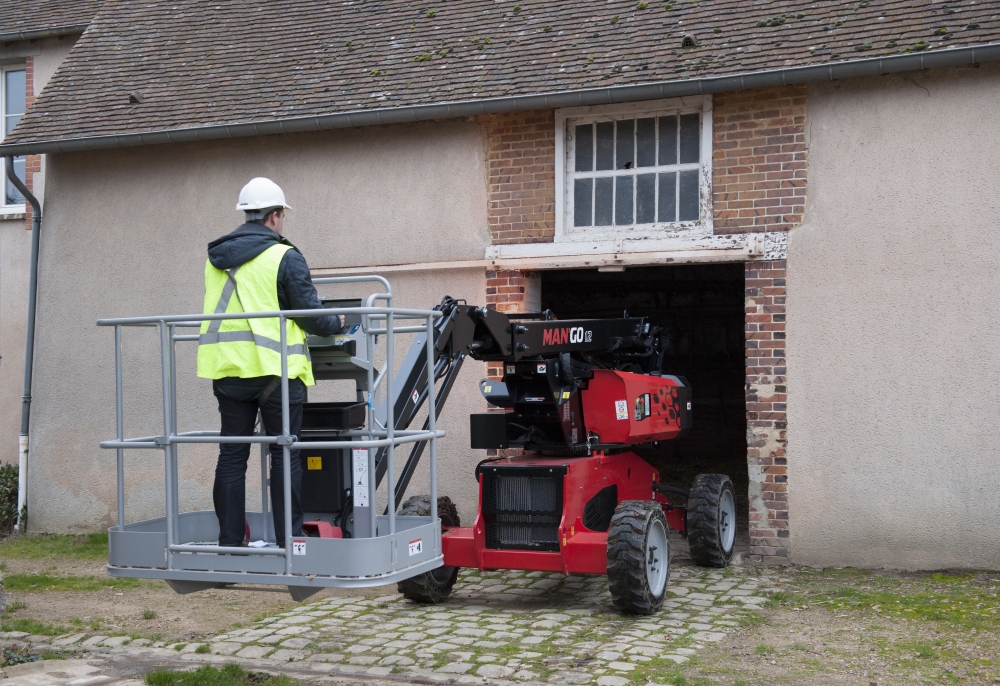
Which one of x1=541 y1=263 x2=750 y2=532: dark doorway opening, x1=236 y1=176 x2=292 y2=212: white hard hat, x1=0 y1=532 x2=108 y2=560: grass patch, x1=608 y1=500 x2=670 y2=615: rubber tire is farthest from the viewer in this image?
x1=541 y1=263 x2=750 y2=532: dark doorway opening

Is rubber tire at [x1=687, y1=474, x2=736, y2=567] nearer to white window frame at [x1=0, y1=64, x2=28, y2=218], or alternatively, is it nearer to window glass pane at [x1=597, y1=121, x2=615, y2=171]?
window glass pane at [x1=597, y1=121, x2=615, y2=171]

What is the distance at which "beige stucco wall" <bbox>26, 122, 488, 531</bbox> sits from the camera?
10242 mm

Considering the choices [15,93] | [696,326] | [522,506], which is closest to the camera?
[522,506]

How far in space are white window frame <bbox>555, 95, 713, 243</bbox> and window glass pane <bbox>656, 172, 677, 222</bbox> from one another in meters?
0.06

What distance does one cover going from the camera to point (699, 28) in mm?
9516

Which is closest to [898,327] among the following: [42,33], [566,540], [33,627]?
[566,540]

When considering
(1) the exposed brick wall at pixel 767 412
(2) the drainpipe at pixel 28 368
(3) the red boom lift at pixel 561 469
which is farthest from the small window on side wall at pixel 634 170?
(2) the drainpipe at pixel 28 368

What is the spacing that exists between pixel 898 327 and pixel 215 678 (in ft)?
18.8

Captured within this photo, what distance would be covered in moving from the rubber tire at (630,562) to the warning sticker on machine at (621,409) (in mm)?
968

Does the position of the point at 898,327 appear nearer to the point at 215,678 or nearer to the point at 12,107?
the point at 215,678

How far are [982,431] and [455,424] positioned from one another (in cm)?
449

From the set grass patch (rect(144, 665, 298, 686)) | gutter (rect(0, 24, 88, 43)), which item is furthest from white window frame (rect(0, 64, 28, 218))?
grass patch (rect(144, 665, 298, 686))

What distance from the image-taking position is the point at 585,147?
9.84m

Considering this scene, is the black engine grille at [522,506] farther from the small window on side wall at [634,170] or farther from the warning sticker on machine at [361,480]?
the small window on side wall at [634,170]
